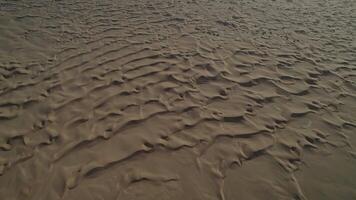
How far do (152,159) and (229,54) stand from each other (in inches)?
115

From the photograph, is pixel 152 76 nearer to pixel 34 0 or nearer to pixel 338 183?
pixel 338 183

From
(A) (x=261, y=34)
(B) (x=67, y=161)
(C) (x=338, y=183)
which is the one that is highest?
(A) (x=261, y=34)

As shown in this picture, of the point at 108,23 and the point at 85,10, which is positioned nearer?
the point at 108,23

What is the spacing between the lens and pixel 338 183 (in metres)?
2.84

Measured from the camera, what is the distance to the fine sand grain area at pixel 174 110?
2.78 meters

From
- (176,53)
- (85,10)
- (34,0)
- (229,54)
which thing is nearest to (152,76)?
(176,53)

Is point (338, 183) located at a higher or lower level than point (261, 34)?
lower

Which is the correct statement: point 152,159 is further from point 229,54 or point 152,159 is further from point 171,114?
point 229,54

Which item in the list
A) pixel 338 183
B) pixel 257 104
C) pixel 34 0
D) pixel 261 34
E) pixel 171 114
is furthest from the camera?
pixel 34 0

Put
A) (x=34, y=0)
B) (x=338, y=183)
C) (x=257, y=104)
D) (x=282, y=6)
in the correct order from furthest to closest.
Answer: (x=282, y=6) < (x=34, y=0) < (x=257, y=104) < (x=338, y=183)

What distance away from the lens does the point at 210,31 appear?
20.4 ft

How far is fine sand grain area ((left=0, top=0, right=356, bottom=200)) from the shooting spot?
2783 millimetres

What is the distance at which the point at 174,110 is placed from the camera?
3.67 metres

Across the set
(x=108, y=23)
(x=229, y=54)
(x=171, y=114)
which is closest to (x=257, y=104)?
(x=171, y=114)
